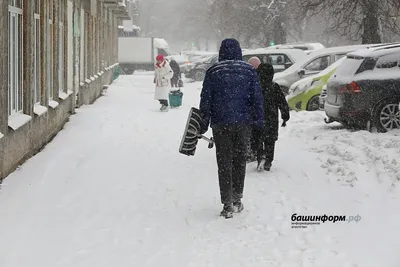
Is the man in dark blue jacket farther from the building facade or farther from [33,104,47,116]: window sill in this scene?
[33,104,47,116]: window sill

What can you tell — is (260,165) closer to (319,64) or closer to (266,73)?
(266,73)

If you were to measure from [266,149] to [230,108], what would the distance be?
268cm

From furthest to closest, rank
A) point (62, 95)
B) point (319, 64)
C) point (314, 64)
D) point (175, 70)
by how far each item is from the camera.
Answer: point (175, 70), point (314, 64), point (319, 64), point (62, 95)

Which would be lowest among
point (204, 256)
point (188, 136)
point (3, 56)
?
point (204, 256)

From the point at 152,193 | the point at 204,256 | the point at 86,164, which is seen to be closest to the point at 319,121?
the point at 86,164

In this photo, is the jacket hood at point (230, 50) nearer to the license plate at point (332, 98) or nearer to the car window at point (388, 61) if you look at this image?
the license plate at point (332, 98)

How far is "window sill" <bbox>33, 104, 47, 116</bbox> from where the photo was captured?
10.7 meters

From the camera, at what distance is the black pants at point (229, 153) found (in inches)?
266

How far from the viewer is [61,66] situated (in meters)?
15.1

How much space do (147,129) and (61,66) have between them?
258cm

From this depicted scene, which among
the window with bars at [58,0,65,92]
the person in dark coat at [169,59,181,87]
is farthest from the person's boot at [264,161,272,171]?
the person in dark coat at [169,59,181,87]

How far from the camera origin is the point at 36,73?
11461 millimetres

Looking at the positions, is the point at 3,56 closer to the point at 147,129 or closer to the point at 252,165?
the point at 252,165

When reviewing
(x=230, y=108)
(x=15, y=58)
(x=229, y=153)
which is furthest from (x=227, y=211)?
(x=15, y=58)
